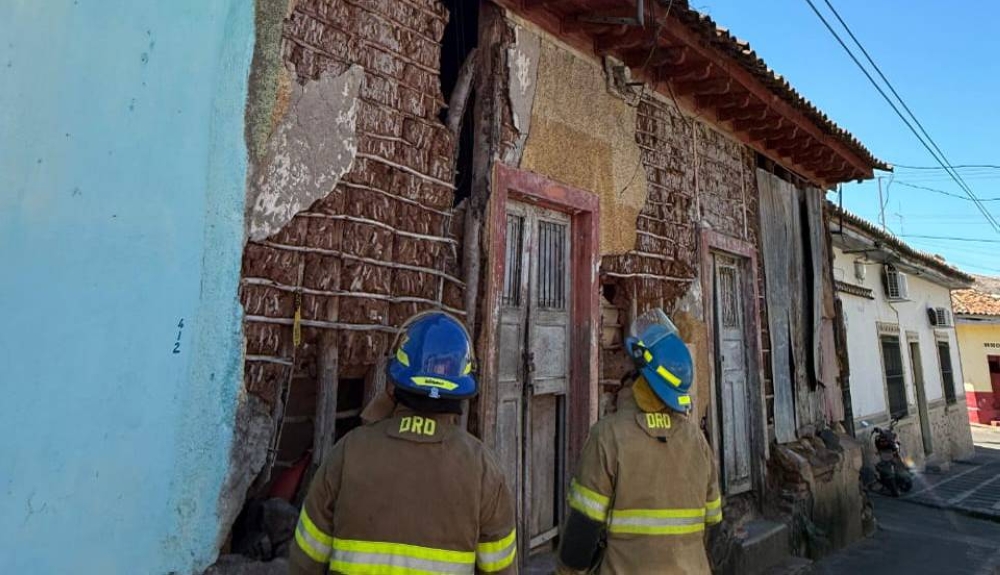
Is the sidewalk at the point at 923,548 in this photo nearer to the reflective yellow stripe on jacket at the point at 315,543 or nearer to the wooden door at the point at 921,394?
the wooden door at the point at 921,394

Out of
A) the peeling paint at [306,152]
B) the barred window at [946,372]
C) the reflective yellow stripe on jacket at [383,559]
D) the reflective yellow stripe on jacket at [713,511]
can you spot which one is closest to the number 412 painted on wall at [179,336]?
the peeling paint at [306,152]

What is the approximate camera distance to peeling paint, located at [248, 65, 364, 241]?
9.66 ft

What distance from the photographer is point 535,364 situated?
4418mm

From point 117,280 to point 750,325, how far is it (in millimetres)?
6225

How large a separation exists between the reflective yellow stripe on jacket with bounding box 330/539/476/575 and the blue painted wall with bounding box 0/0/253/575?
1.34m

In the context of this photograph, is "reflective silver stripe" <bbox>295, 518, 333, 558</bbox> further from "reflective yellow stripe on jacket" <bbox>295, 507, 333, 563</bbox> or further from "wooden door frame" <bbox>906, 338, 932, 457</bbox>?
"wooden door frame" <bbox>906, 338, 932, 457</bbox>

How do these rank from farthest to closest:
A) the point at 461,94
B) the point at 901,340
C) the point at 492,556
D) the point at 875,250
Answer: the point at 901,340 < the point at 875,250 < the point at 461,94 < the point at 492,556

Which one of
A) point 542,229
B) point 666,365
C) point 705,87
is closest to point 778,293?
point 705,87

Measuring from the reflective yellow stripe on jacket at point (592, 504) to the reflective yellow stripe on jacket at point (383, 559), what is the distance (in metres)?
0.92

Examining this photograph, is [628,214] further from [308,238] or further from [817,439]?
[817,439]

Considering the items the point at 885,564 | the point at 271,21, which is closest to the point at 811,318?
the point at 885,564

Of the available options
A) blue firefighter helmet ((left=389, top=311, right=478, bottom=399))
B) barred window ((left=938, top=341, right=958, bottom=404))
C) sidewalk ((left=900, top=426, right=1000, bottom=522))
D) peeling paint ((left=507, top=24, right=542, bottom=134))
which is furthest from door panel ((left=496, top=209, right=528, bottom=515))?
barred window ((left=938, top=341, right=958, bottom=404))

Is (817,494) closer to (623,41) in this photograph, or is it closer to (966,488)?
(623,41)

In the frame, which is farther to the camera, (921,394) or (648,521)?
(921,394)
